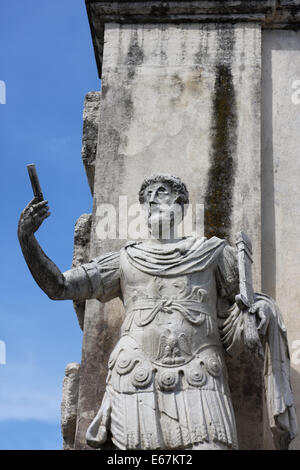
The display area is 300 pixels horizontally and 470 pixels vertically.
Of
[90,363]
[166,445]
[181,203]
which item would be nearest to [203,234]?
[181,203]

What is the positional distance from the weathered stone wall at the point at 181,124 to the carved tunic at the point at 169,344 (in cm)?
92

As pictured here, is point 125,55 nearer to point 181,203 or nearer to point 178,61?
point 178,61

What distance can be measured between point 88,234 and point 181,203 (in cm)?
148

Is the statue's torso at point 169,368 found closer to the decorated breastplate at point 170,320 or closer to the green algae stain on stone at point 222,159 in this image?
the decorated breastplate at point 170,320

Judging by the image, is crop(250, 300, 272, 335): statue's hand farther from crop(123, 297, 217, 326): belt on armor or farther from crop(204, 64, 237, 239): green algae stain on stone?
crop(204, 64, 237, 239): green algae stain on stone

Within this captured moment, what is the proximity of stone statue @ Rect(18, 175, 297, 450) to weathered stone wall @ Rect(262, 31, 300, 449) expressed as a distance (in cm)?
110

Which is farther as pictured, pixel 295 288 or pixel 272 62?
pixel 272 62

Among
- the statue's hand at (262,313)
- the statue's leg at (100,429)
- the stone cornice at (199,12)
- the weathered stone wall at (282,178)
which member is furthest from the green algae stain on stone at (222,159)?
the statue's leg at (100,429)

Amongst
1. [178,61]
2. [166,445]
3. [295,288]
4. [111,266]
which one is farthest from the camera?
[178,61]

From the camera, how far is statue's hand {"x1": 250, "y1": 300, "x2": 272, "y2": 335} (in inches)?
295

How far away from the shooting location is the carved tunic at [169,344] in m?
7.16

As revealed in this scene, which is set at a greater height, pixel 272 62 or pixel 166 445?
pixel 272 62

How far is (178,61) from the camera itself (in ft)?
32.2

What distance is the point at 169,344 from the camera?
7.44m
